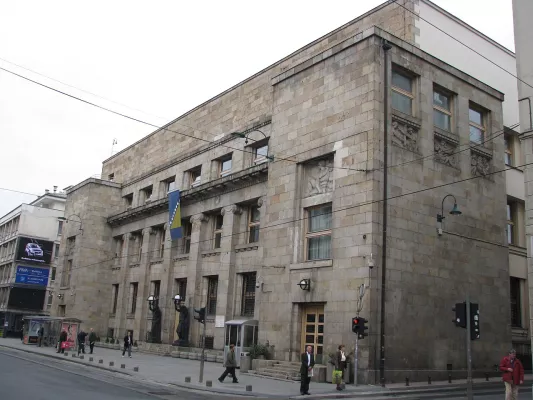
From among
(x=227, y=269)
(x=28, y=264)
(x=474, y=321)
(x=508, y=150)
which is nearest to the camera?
(x=474, y=321)

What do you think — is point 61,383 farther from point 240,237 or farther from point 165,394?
point 240,237

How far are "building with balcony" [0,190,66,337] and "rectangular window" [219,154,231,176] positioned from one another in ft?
116

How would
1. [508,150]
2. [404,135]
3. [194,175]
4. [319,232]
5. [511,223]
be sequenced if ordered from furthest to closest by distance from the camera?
[194,175] → [508,150] → [511,223] → [319,232] → [404,135]

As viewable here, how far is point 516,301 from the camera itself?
109 feet

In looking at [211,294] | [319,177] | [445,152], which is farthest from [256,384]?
[211,294]

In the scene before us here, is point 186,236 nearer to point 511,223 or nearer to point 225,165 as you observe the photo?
point 225,165

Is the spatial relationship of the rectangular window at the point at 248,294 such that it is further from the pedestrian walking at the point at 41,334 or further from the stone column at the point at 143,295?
the pedestrian walking at the point at 41,334

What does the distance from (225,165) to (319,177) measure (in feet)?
42.7

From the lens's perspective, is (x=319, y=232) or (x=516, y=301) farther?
(x=516, y=301)

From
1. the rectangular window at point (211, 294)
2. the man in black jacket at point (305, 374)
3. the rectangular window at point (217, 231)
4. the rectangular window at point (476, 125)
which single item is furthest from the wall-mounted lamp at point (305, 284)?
the rectangular window at point (476, 125)

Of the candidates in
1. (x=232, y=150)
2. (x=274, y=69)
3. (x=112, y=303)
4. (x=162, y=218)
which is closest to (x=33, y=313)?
(x=112, y=303)

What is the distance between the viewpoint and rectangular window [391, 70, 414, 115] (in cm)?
2698

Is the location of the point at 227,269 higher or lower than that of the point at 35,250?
lower

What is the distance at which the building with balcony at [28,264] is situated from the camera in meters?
70.1
